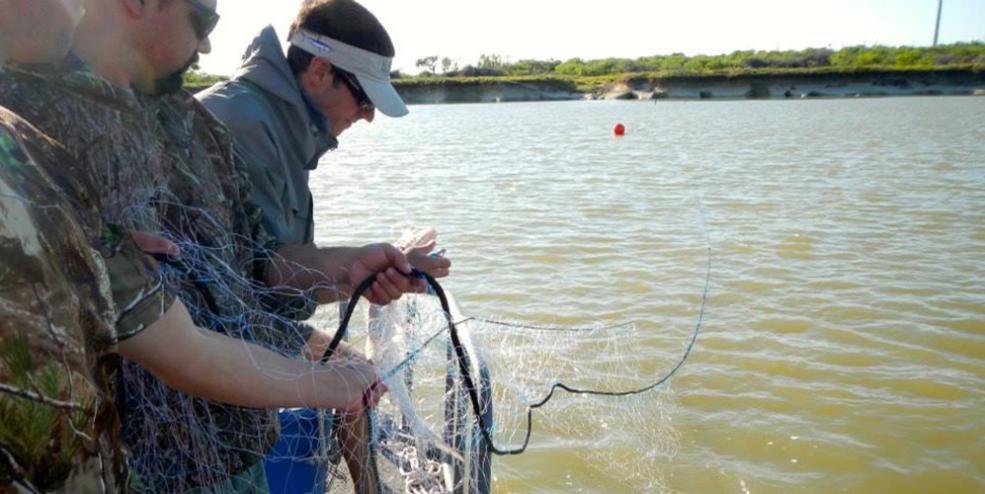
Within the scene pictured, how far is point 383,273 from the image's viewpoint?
2346mm

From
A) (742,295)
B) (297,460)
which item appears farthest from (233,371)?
(742,295)

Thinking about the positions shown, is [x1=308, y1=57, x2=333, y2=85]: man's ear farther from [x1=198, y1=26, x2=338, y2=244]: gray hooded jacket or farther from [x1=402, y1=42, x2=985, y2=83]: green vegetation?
[x1=402, y1=42, x2=985, y2=83]: green vegetation

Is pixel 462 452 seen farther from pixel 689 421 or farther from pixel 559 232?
pixel 559 232

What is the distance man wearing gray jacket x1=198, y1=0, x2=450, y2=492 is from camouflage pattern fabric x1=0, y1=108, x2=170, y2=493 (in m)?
1.23

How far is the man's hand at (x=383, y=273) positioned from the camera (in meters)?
2.33

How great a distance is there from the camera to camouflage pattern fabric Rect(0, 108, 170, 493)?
1006mm

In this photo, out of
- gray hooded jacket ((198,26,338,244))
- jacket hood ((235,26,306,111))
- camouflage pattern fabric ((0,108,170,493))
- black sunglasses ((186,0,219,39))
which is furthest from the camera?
jacket hood ((235,26,306,111))

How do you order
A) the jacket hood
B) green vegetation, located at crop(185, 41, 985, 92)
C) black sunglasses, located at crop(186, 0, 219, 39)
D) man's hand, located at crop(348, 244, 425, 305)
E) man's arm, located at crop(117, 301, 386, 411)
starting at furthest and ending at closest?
1. green vegetation, located at crop(185, 41, 985, 92)
2. the jacket hood
3. man's hand, located at crop(348, 244, 425, 305)
4. black sunglasses, located at crop(186, 0, 219, 39)
5. man's arm, located at crop(117, 301, 386, 411)

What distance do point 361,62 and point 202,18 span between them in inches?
38.4

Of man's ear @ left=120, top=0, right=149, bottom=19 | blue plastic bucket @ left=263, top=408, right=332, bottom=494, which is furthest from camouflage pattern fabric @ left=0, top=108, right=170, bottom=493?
blue plastic bucket @ left=263, top=408, right=332, bottom=494

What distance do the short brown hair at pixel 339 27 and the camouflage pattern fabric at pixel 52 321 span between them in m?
1.57

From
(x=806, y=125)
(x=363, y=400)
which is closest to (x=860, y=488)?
(x=363, y=400)

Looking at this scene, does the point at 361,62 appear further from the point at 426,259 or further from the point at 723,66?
the point at 723,66

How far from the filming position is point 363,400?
193cm
